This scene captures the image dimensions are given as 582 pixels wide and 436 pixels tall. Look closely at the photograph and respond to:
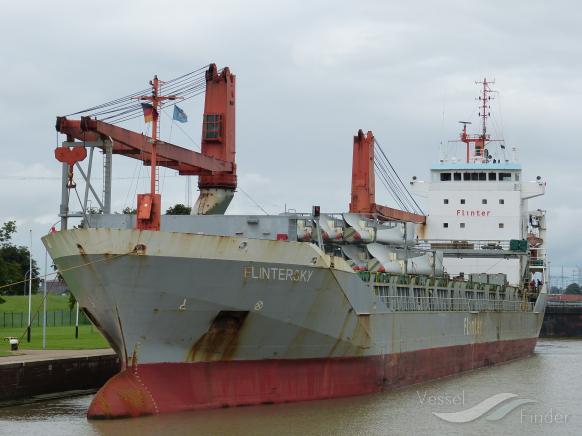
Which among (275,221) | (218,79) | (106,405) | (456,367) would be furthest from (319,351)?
(218,79)

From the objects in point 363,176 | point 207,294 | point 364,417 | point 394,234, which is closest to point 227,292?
point 207,294

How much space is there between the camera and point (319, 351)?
2303 cm

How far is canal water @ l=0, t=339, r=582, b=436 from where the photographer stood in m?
19.7

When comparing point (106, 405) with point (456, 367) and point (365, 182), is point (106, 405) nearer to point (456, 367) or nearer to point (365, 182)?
point (456, 367)

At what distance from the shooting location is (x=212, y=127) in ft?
107

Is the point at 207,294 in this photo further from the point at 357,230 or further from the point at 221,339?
the point at 357,230

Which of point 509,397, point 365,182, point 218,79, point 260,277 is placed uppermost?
point 218,79

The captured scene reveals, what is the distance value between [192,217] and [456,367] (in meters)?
12.6

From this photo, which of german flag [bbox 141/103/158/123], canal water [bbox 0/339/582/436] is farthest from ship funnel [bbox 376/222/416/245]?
german flag [bbox 141/103/158/123]

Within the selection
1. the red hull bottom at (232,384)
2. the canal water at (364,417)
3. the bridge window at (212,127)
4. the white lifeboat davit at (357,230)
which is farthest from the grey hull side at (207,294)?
the bridge window at (212,127)

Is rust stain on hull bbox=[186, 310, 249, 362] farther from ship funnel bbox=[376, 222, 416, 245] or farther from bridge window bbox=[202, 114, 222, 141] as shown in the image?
bridge window bbox=[202, 114, 222, 141]

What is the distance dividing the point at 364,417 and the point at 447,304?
1247cm

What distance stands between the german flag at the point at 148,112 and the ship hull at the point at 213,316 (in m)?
2.92
